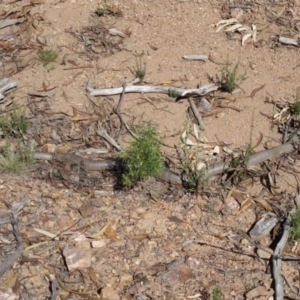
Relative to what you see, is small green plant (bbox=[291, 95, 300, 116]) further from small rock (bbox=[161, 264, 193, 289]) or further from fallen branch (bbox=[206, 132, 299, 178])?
small rock (bbox=[161, 264, 193, 289])

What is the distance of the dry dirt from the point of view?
3830 millimetres

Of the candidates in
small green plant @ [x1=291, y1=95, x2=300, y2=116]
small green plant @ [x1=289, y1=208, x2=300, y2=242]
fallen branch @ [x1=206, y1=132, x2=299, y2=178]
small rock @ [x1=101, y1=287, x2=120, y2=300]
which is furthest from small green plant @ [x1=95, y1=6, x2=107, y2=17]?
small rock @ [x1=101, y1=287, x2=120, y2=300]

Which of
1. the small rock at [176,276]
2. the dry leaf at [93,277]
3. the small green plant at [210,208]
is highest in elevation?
the small green plant at [210,208]

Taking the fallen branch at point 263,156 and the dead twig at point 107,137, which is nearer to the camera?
the fallen branch at point 263,156

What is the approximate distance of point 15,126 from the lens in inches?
190

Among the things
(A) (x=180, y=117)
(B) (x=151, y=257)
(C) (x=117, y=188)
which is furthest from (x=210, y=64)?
(B) (x=151, y=257)

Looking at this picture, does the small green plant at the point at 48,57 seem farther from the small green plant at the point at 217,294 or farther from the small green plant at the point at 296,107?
the small green plant at the point at 217,294

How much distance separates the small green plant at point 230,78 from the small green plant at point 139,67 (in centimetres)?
69

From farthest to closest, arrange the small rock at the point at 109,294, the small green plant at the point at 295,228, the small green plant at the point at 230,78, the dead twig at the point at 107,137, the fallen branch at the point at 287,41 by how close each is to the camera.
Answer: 1. the fallen branch at the point at 287,41
2. the small green plant at the point at 230,78
3. the dead twig at the point at 107,137
4. the small green plant at the point at 295,228
5. the small rock at the point at 109,294

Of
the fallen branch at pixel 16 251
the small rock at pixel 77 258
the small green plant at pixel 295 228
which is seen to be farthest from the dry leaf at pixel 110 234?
the small green plant at pixel 295 228

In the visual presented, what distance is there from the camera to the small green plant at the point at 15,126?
15.7 feet

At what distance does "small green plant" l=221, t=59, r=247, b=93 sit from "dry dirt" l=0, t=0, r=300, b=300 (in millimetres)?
84

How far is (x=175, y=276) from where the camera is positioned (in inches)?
150

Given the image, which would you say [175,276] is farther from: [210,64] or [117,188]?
[210,64]
